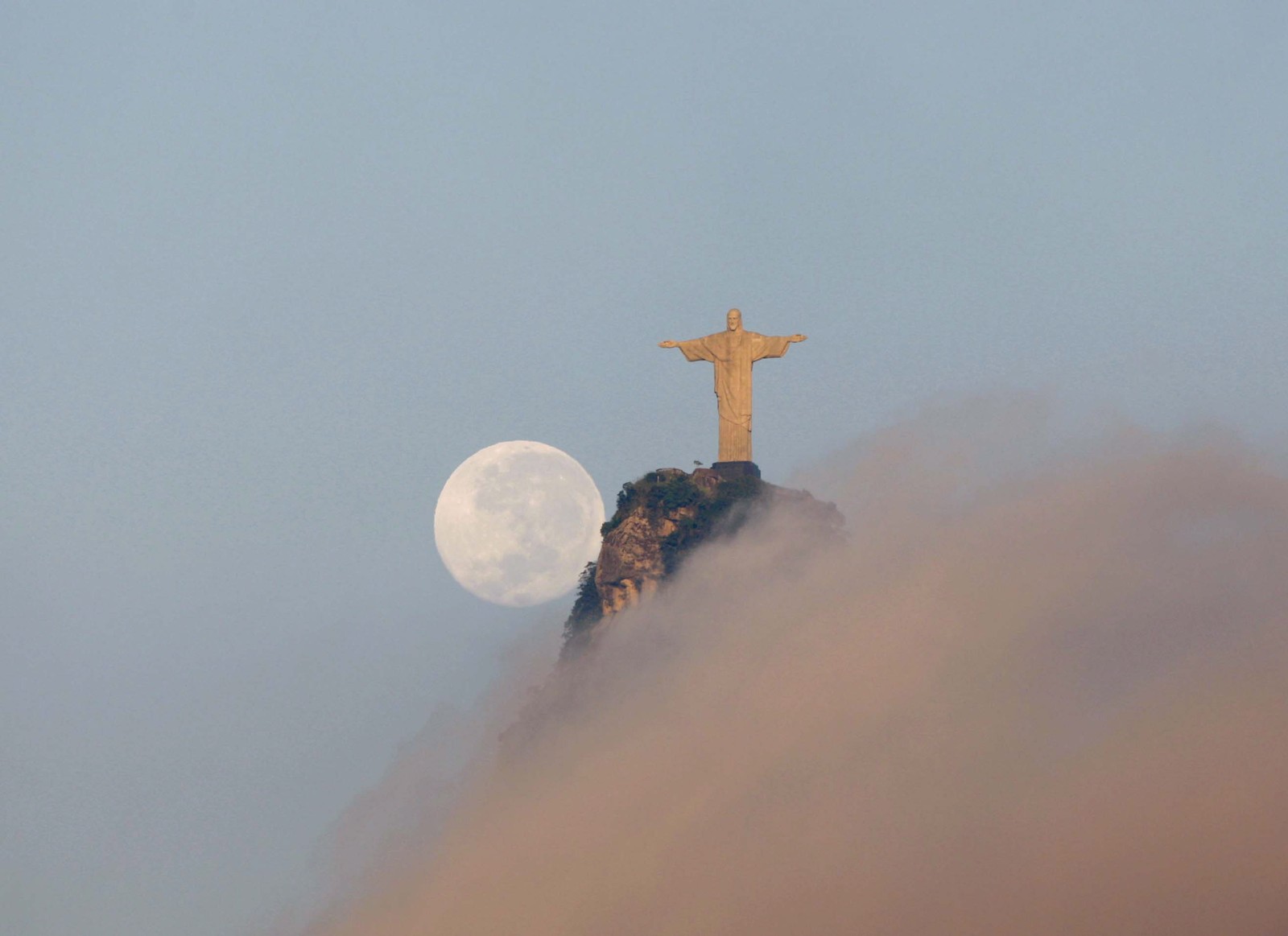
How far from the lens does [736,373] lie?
170ft

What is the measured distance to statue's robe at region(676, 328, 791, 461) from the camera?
51688mm

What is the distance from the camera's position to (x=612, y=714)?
2168 inches

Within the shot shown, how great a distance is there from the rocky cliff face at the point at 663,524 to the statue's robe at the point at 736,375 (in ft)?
3.74

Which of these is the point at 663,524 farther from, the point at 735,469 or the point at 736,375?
the point at 736,375

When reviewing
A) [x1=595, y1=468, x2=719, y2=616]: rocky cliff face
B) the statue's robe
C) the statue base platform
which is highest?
the statue's robe

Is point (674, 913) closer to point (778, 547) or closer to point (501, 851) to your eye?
point (501, 851)

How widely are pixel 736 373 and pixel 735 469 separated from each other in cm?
315

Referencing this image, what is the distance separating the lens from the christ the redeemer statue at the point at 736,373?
51688mm

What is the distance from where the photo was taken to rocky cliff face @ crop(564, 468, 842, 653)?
5153cm

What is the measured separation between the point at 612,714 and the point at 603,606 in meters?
4.90

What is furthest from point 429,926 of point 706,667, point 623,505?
point 623,505

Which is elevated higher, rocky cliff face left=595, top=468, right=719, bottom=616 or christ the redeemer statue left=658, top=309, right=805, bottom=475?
christ the redeemer statue left=658, top=309, right=805, bottom=475

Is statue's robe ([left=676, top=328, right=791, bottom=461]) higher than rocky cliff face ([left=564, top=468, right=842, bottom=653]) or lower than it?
higher

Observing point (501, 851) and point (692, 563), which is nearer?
point (692, 563)
